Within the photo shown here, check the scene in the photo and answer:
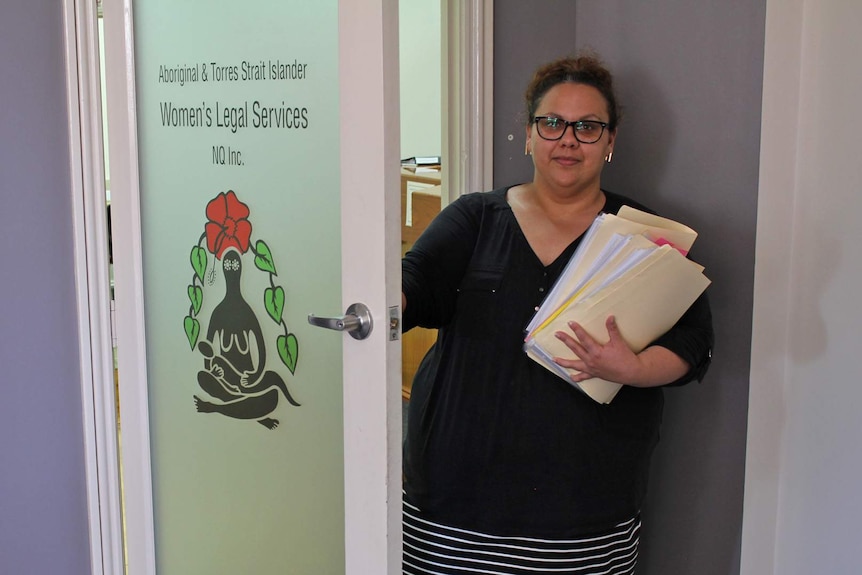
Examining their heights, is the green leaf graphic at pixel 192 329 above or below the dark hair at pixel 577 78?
below

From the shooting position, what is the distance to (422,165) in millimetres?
3590

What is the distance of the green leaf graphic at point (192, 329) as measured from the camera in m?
1.93

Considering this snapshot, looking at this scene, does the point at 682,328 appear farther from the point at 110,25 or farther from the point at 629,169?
the point at 110,25

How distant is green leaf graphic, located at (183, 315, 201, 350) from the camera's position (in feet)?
6.34

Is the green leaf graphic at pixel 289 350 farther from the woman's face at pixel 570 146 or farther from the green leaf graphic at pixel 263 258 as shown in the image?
the woman's face at pixel 570 146

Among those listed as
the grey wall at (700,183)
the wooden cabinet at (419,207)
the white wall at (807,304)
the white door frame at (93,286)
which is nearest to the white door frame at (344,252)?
the white door frame at (93,286)

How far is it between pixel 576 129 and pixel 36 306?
3.32 feet

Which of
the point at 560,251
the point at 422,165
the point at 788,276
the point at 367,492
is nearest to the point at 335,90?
the point at 560,251

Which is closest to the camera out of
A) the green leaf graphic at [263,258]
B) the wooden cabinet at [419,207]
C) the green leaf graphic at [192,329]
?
the green leaf graphic at [263,258]

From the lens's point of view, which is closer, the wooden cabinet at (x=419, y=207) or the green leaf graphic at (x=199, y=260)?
the green leaf graphic at (x=199, y=260)

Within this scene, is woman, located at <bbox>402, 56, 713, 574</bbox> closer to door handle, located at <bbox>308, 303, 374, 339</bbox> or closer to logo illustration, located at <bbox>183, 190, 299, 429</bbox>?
door handle, located at <bbox>308, 303, 374, 339</bbox>

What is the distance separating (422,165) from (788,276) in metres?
1.94

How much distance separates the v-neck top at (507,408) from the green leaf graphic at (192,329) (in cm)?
53

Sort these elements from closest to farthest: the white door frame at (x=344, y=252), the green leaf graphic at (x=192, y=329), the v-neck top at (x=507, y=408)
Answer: the white door frame at (x=344, y=252) < the v-neck top at (x=507, y=408) < the green leaf graphic at (x=192, y=329)
